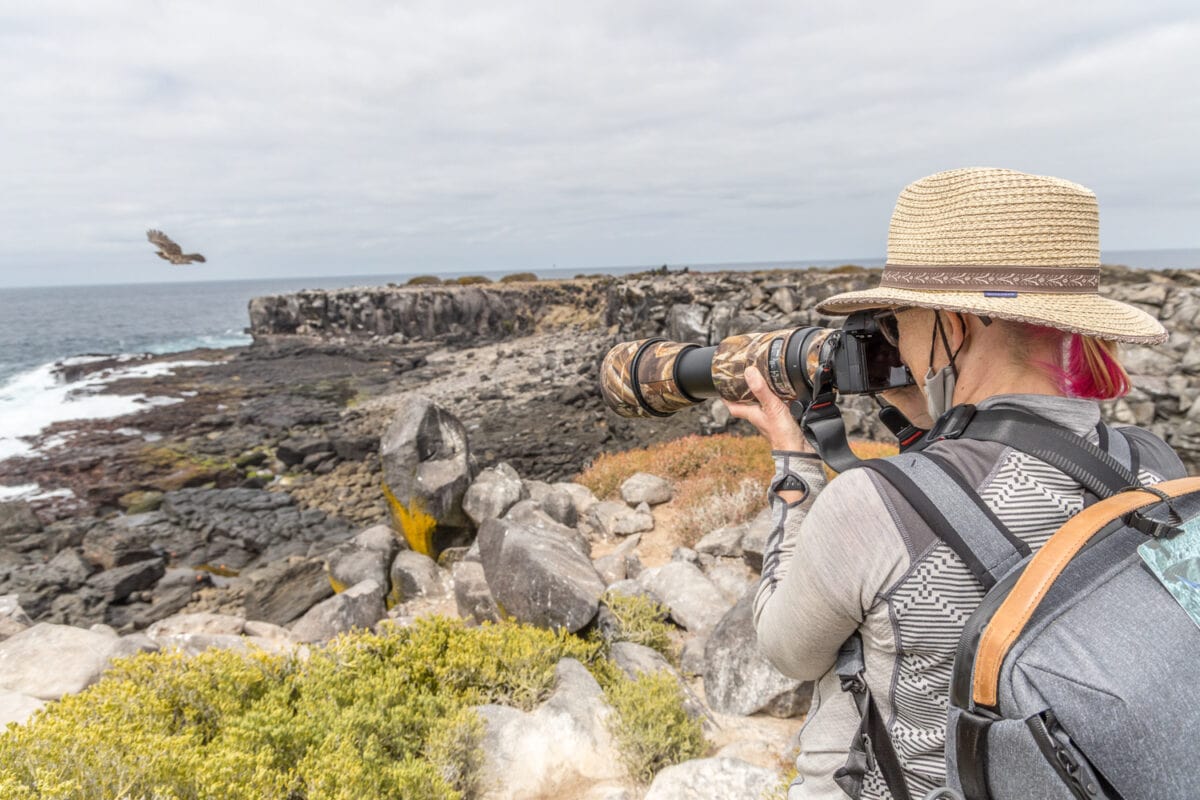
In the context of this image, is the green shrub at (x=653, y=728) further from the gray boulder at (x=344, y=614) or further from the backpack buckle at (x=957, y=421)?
the gray boulder at (x=344, y=614)

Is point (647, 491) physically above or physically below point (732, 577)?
below

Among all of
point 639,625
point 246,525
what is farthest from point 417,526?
point 246,525

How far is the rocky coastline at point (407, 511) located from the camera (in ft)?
16.4

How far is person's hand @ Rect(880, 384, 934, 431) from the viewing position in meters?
1.59

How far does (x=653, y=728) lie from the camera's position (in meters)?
3.25

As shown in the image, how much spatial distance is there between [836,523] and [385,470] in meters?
8.52

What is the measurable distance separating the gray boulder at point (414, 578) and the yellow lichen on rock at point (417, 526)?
2.62 ft

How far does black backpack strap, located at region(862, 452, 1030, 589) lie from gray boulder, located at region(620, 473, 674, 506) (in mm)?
7647

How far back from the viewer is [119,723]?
291 cm

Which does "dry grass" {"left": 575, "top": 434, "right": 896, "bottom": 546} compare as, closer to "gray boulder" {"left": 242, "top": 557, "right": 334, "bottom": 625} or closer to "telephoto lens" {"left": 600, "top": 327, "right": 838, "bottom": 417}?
"gray boulder" {"left": 242, "top": 557, "right": 334, "bottom": 625}

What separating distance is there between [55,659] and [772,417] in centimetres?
464

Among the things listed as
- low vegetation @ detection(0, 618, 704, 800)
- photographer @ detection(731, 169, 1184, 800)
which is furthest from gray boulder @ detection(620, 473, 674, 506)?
photographer @ detection(731, 169, 1184, 800)

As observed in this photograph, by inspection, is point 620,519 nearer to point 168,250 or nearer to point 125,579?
point 125,579

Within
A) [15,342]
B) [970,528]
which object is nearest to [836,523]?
[970,528]
